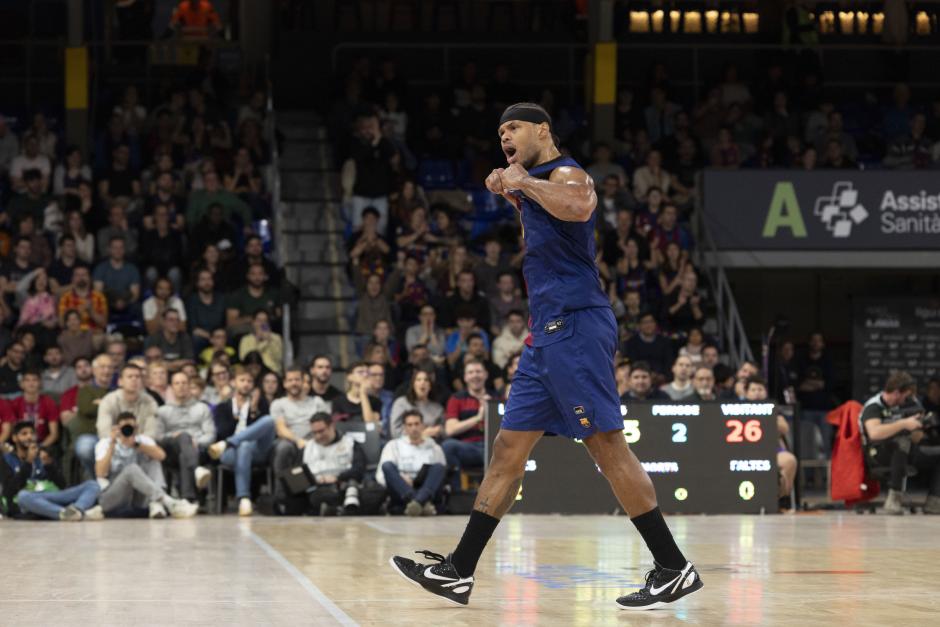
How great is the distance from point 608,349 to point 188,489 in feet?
28.3

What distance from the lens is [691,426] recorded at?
1566 centimetres

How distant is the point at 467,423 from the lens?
16297 millimetres

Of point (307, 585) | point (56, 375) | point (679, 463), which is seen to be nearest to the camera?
point (307, 585)

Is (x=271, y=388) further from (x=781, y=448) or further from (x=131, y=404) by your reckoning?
(x=781, y=448)

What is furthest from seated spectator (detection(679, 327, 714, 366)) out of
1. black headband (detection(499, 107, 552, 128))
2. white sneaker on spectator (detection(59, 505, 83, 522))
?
black headband (detection(499, 107, 552, 128))

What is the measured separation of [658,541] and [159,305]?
1201 centimetres

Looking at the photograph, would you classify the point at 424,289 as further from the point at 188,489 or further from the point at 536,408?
the point at 536,408

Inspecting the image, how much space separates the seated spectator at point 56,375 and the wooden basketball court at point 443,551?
3293 millimetres

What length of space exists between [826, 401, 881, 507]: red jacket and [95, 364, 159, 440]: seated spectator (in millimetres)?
6454

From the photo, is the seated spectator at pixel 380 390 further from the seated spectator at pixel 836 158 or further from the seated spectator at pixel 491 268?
the seated spectator at pixel 836 158

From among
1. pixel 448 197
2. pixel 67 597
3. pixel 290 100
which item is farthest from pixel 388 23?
pixel 67 597

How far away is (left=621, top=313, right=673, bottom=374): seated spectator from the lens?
19.1m

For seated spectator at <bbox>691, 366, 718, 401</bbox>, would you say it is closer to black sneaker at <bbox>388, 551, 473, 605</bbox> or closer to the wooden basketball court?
the wooden basketball court

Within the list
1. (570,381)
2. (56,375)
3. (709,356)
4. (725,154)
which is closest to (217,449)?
(56,375)
